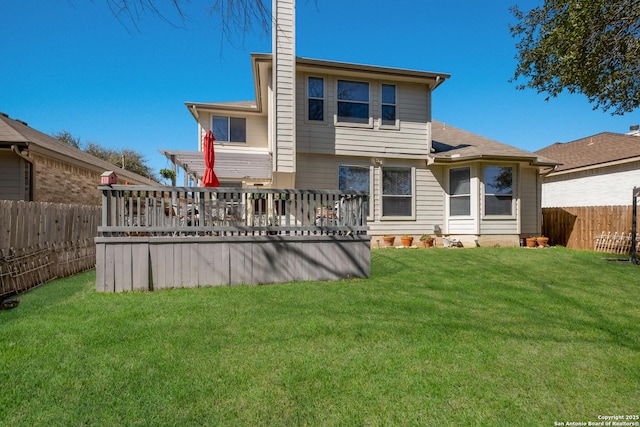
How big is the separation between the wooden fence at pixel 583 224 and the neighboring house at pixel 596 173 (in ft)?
5.84

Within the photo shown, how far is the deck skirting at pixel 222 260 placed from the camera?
15.1 feet

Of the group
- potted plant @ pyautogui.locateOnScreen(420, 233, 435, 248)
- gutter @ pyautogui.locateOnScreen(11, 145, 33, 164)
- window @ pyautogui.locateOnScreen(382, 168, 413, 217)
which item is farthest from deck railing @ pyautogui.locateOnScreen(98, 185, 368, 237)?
gutter @ pyautogui.locateOnScreen(11, 145, 33, 164)

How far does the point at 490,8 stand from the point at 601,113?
5.40 meters

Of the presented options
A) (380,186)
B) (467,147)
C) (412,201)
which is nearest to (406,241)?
(412,201)

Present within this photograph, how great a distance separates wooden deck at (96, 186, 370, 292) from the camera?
4641 millimetres

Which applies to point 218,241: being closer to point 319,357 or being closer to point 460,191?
point 319,357

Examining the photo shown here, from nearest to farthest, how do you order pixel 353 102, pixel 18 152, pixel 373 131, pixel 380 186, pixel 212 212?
pixel 212 212
pixel 18 152
pixel 353 102
pixel 373 131
pixel 380 186

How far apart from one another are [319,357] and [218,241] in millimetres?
3095

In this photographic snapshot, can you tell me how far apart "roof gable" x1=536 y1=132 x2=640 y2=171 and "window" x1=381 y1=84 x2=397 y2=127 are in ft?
28.6

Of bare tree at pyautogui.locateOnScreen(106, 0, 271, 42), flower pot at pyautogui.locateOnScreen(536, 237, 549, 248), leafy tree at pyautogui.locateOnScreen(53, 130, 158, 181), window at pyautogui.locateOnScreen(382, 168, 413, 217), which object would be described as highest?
leafy tree at pyautogui.locateOnScreen(53, 130, 158, 181)

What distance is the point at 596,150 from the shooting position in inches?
577

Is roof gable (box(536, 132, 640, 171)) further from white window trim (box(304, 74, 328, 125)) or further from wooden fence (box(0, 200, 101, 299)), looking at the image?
wooden fence (box(0, 200, 101, 299))

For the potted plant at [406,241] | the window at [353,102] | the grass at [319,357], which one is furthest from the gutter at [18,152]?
the potted plant at [406,241]

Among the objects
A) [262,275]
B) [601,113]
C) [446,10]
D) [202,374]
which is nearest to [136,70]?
[262,275]
